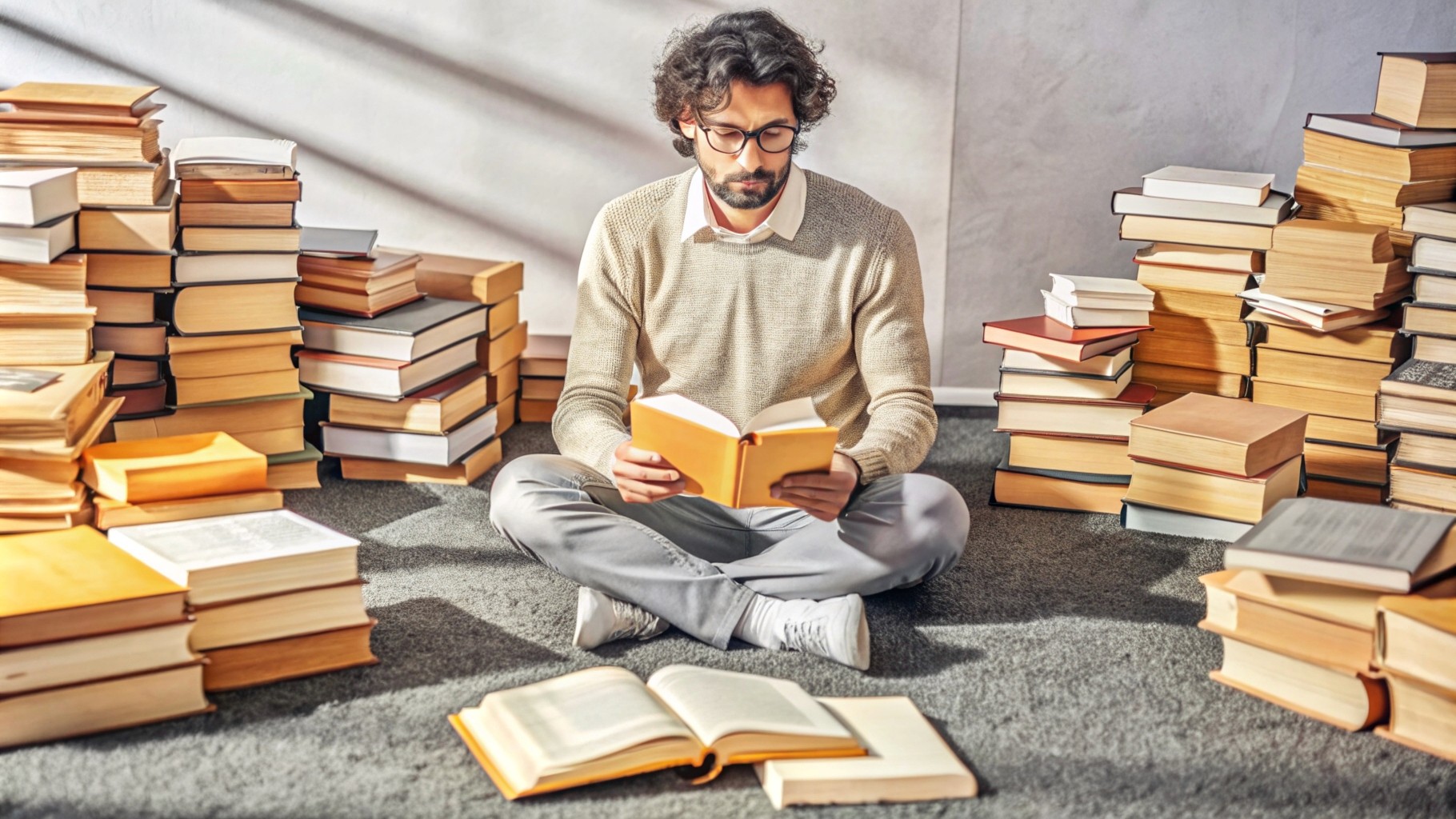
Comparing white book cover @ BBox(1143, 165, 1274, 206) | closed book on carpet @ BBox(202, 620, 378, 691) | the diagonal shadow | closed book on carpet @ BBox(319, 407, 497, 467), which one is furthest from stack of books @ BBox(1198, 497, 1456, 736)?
the diagonal shadow

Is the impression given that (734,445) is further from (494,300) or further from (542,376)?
(542,376)

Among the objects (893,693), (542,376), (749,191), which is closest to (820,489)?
(893,693)

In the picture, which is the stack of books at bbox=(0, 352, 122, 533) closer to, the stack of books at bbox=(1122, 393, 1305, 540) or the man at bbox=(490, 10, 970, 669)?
the man at bbox=(490, 10, 970, 669)

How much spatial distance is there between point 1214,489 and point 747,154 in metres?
1.12

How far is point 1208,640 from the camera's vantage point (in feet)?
6.81

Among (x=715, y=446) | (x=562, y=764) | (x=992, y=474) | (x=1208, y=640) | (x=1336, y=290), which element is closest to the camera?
(x=562, y=764)

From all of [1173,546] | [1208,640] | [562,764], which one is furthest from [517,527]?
[1173,546]

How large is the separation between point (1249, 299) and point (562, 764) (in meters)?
1.96

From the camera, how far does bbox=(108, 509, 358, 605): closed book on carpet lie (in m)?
1.75

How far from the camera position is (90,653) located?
5.41ft

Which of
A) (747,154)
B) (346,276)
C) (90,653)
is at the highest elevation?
(747,154)

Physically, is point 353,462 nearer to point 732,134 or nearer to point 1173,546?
point 732,134

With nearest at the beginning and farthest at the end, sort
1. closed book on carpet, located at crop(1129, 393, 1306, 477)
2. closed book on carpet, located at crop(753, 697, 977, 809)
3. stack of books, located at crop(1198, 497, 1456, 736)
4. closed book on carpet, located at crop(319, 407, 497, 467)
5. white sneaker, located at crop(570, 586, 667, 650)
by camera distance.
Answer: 1. closed book on carpet, located at crop(753, 697, 977, 809)
2. stack of books, located at crop(1198, 497, 1456, 736)
3. white sneaker, located at crop(570, 586, 667, 650)
4. closed book on carpet, located at crop(1129, 393, 1306, 477)
5. closed book on carpet, located at crop(319, 407, 497, 467)

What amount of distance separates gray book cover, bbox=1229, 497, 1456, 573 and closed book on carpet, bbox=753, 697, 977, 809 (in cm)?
52
